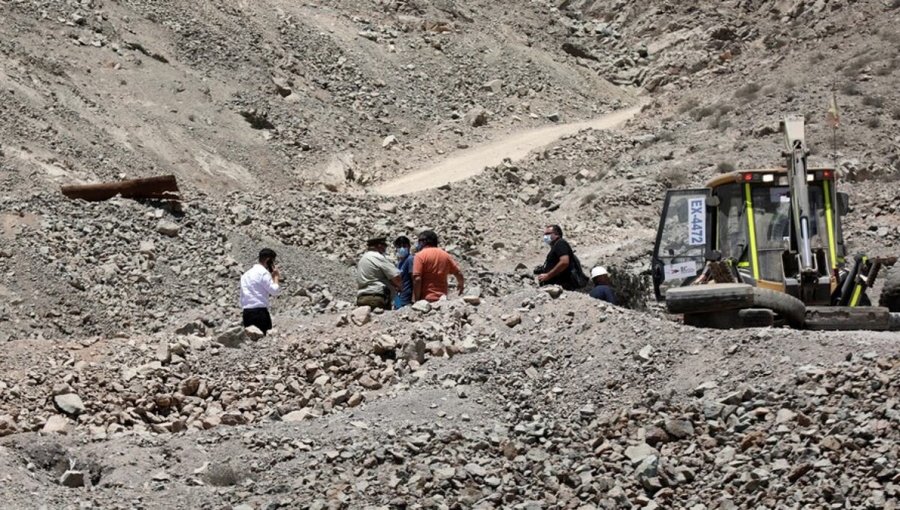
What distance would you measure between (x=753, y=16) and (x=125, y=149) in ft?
64.7

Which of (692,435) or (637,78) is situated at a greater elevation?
(637,78)

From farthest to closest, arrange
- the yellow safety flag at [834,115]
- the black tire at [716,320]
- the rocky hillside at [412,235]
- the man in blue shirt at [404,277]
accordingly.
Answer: the yellow safety flag at [834,115] < the man in blue shirt at [404,277] < the black tire at [716,320] < the rocky hillside at [412,235]

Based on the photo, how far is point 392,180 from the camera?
3459cm

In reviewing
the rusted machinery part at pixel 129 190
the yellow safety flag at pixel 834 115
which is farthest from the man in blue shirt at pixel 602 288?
the rusted machinery part at pixel 129 190

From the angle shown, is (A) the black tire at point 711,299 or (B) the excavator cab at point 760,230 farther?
(B) the excavator cab at point 760,230

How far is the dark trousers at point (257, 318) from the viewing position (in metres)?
15.7

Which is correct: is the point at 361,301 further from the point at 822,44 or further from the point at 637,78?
the point at 637,78

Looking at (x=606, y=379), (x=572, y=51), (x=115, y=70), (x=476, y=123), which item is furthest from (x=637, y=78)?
(x=606, y=379)

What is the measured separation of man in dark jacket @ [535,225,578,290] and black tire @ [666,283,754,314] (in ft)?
8.14

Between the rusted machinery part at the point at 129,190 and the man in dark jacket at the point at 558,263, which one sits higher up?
the rusted machinery part at the point at 129,190

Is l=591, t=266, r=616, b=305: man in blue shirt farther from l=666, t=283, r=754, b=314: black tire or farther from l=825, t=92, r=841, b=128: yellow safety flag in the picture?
l=825, t=92, r=841, b=128: yellow safety flag

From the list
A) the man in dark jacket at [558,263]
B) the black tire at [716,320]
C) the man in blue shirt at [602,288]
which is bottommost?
the black tire at [716,320]

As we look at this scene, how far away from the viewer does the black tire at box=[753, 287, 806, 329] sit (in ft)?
44.9

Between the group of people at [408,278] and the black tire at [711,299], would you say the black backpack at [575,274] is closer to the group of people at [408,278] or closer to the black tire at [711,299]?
the group of people at [408,278]
